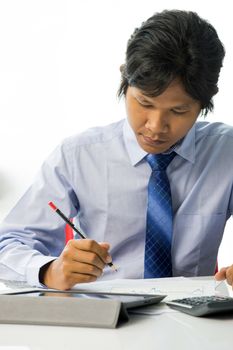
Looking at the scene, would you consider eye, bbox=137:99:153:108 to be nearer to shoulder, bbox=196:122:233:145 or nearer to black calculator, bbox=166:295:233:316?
shoulder, bbox=196:122:233:145

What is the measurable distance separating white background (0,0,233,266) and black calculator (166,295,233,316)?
2.15 meters

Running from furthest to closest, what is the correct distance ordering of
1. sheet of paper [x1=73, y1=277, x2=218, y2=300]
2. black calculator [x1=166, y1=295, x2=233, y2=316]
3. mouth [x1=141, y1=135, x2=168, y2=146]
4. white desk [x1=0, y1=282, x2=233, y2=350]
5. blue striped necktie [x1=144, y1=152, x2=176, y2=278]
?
blue striped necktie [x1=144, y1=152, x2=176, y2=278], mouth [x1=141, y1=135, x2=168, y2=146], sheet of paper [x1=73, y1=277, x2=218, y2=300], black calculator [x1=166, y1=295, x2=233, y2=316], white desk [x1=0, y1=282, x2=233, y2=350]

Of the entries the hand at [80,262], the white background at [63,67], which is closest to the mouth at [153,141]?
the hand at [80,262]

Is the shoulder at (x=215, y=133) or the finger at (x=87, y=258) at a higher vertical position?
the finger at (x=87, y=258)

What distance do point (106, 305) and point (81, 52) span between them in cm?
238

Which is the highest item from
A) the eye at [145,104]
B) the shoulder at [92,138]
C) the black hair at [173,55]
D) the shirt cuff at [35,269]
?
the black hair at [173,55]

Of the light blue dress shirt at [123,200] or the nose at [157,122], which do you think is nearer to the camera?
the nose at [157,122]

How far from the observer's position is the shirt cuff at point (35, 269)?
5.19 ft

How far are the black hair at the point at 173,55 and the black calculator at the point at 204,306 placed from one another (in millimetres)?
632

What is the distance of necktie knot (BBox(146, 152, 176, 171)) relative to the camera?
1862 mm

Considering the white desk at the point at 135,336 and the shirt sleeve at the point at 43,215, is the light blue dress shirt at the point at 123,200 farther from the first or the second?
the white desk at the point at 135,336

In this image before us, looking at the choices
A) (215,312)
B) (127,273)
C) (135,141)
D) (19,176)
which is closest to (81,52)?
(19,176)

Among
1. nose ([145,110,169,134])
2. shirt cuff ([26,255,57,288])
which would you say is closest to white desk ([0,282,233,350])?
shirt cuff ([26,255,57,288])

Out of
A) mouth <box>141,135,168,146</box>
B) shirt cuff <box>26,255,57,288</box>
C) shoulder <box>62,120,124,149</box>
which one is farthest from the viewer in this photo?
shoulder <box>62,120,124,149</box>
